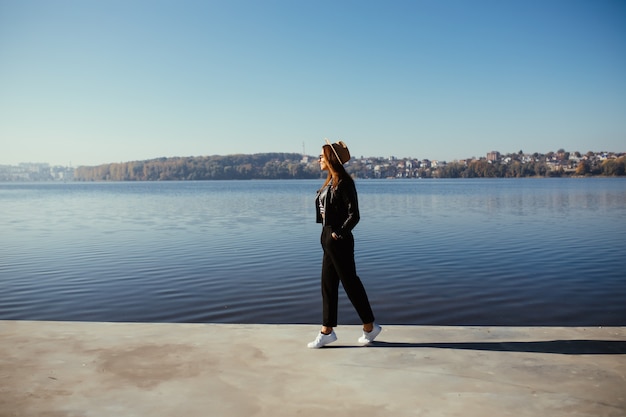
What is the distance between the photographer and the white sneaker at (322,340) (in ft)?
18.0

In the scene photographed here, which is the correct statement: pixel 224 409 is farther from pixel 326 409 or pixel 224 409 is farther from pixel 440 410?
pixel 440 410

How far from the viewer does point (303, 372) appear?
4777 millimetres

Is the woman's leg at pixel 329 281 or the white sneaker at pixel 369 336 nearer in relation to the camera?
the white sneaker at pixel 369 336

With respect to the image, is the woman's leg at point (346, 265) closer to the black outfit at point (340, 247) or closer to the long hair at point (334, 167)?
the black outfit at point (340, 247)

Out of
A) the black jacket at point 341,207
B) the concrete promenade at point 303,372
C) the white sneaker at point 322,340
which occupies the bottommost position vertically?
the concrete promenade at point 303,372

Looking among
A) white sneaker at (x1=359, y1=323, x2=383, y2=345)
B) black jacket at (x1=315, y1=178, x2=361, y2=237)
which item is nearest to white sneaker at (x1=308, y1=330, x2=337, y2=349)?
white sneaker at (x1=359, y1=323, x2=383, y2=345)

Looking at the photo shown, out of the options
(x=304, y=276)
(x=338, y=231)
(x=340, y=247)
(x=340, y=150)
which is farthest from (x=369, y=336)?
(x=304, y=276)

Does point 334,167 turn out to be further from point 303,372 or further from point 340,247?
point 303,372

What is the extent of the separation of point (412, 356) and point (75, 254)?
1575cm

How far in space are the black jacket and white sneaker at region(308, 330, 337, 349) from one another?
0.97 metres

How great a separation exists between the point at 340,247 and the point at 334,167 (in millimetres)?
788

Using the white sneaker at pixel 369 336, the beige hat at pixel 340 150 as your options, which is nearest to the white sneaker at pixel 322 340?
the white sneaker at pixel 369 336

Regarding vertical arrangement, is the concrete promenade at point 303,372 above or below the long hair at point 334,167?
below

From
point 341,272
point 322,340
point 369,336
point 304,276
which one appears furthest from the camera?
point 304,276
